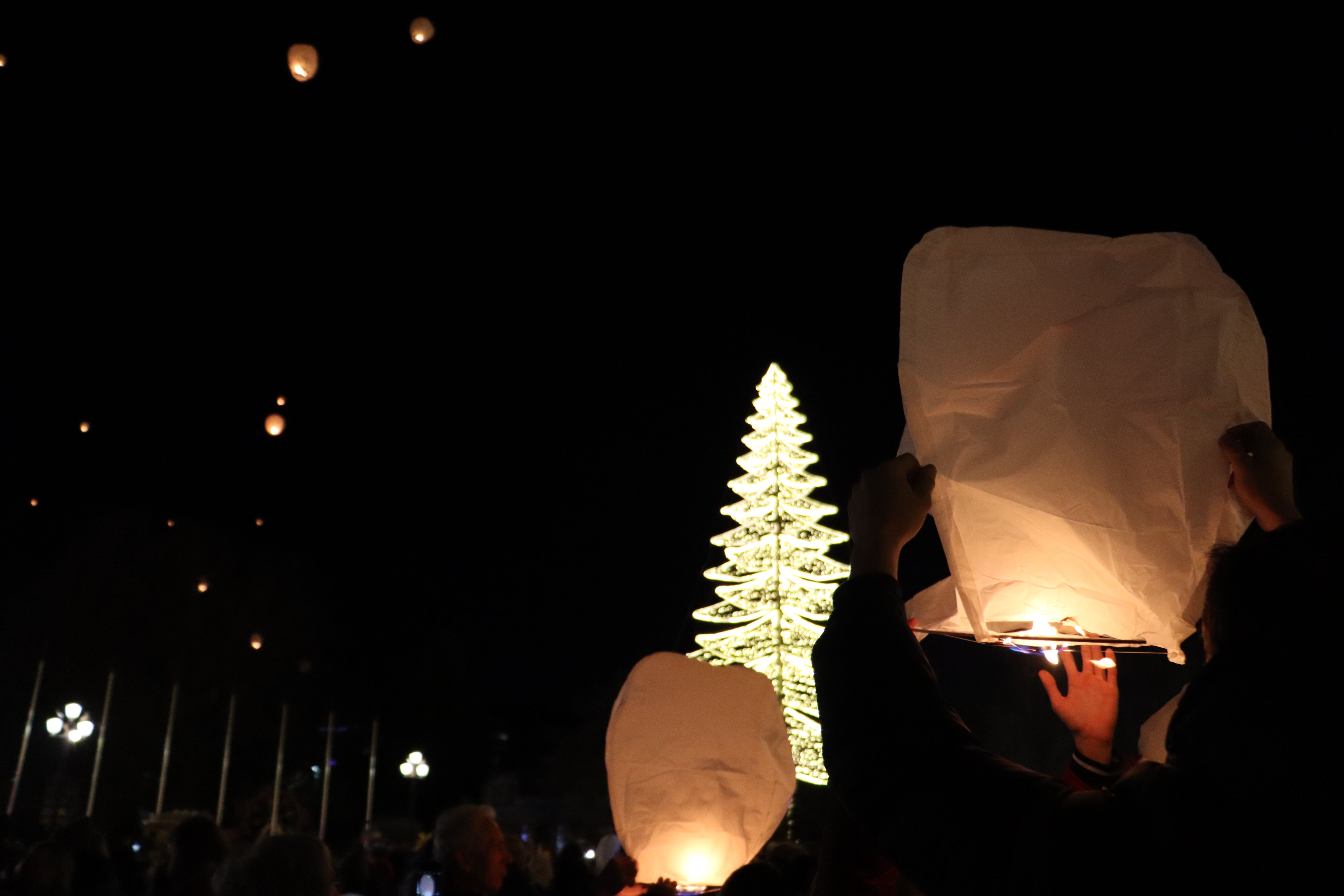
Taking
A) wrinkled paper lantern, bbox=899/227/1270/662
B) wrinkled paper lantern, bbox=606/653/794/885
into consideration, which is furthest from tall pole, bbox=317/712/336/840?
wrinkled paper lantern, bbox=899/227/1270/662

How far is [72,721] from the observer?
1758 cm

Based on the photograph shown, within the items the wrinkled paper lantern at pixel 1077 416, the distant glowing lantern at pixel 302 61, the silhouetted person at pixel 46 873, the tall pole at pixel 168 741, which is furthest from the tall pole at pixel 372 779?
the wrinkled paper lantern at pixel 1077 416

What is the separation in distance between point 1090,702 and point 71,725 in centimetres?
2026

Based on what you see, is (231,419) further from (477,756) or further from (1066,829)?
(477,756)

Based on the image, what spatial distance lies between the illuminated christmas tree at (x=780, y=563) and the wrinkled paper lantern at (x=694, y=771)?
1211 cm

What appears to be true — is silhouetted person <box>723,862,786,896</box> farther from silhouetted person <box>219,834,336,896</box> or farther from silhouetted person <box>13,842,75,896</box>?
silhouetted person <box>13,842,75,896</box>

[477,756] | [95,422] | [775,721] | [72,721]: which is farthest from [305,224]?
[477,756]

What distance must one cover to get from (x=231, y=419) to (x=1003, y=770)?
2274 cm

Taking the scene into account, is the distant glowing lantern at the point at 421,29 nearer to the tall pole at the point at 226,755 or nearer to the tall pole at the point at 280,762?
the tall pole at the point at 280,762

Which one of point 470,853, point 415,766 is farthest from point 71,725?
point 470,853

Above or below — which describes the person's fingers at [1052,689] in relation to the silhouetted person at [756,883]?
above

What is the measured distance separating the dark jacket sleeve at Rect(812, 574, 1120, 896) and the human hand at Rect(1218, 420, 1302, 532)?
2.49 feet

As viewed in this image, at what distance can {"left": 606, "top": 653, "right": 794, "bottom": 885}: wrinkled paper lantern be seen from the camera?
13.4 ft

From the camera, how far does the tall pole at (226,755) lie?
28125 millimetres
